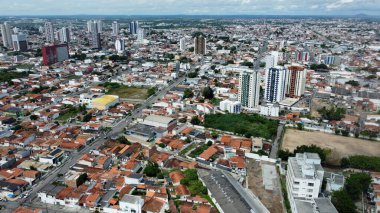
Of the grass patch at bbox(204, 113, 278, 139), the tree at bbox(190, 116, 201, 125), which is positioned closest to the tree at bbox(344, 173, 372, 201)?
the grass patch at bbox(204, 113, 278, 139)

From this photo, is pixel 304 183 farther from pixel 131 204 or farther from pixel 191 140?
pixel 191 140

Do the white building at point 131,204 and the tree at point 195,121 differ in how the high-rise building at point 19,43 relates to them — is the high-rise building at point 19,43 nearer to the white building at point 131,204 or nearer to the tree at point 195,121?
the tree at point 195,121

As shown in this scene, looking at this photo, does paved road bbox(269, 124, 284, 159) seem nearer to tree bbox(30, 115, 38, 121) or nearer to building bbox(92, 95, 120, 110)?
building bbox(92, 95, 120, 110)

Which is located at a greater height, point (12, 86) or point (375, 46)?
point (375, 46)

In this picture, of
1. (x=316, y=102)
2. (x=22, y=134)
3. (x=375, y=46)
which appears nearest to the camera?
(x=22, y=134)

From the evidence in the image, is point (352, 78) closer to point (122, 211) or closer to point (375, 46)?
point (375, 46)

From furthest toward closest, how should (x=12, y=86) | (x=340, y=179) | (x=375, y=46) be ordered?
(x=375, y=46)
(x=12, y=86)
(x=340, y=179)

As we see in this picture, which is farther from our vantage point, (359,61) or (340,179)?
(359,61)

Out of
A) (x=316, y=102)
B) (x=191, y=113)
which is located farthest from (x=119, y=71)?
(x=316, y=102)
